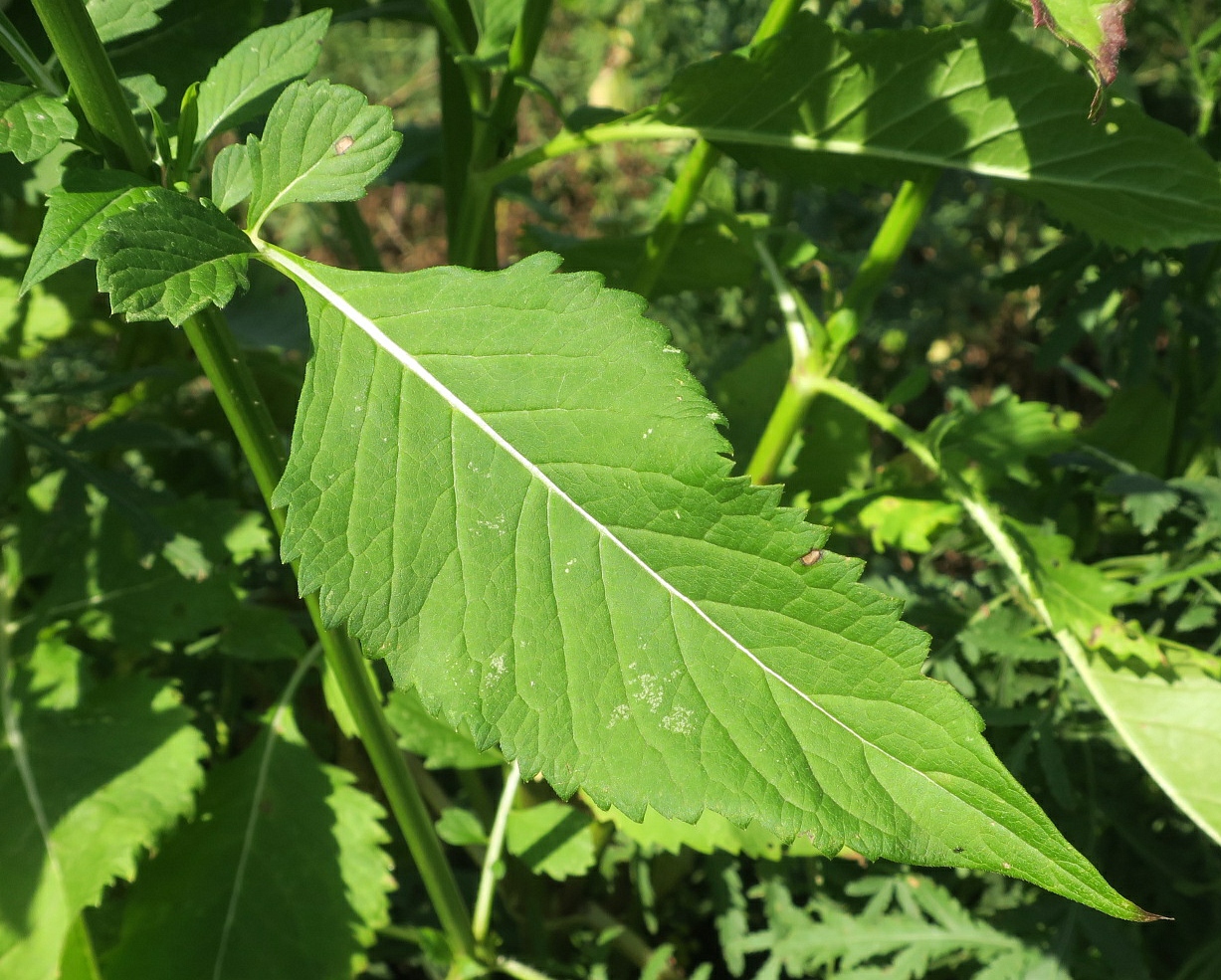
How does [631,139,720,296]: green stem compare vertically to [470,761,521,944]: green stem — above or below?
above

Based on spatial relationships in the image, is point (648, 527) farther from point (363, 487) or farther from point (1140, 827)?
point (1140, 827)

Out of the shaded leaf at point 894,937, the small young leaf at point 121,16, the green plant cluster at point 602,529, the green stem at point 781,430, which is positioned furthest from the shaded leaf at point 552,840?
the small young leaf at point 121,16

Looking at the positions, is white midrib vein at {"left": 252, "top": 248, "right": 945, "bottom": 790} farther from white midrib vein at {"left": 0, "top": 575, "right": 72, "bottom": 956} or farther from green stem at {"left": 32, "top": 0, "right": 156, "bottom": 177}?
white midrib vein at {"left": 0, "top": 575, "right": 72, "bottom": 956}

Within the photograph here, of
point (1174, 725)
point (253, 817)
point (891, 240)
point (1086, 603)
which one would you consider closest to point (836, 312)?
point (891, 240)

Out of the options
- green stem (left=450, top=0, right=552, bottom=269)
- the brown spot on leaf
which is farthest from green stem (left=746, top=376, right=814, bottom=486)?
the brown spot on leaf

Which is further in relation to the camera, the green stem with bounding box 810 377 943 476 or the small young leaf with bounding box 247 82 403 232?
the green stem with bounding box 810 377 943 476

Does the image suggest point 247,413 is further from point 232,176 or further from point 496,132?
point 496,132

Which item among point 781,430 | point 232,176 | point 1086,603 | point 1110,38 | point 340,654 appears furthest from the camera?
point 781,430

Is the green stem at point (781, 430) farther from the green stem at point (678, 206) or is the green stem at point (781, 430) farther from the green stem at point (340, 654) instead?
the green stem at point (340, 654)
